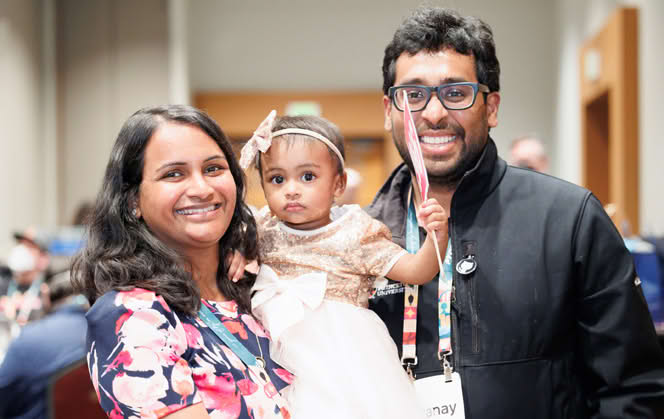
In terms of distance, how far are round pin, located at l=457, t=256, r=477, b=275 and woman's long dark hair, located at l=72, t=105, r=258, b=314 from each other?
0.64m

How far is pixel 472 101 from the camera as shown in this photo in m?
1.88

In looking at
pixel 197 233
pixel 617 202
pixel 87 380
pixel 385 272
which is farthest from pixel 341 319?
pixel 617 202

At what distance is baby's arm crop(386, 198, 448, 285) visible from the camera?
5.66 ft

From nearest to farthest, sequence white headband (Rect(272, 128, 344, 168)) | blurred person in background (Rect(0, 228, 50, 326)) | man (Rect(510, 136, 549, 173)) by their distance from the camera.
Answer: white headband (Rect(272, 128, 344, 168)) → blurred person in background (Rect(0, 228, 50, 326)) → man (Rect(510, 136, 549, 173))

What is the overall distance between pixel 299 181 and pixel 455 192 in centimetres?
42

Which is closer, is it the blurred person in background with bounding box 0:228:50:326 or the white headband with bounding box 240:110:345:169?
the white headband with bounding box 240:110:345:169

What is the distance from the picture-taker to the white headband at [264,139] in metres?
1.94

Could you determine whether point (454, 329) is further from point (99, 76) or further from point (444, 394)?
point (99, 76)


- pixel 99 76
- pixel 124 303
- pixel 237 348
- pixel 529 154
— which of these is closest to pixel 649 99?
pixel 529 154

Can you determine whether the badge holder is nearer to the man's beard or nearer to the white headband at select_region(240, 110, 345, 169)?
A: the man's beard

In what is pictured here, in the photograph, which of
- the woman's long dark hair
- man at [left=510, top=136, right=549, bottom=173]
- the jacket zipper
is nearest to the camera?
the woman's long dark hair

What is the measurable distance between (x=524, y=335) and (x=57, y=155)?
292 inches

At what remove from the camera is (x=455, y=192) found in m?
1.86

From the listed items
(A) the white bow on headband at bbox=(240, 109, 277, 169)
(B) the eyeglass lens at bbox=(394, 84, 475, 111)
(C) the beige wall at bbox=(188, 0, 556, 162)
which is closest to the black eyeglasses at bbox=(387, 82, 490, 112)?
(B) the eyeglass lens at bbox=(394, 84, 475, 111)
